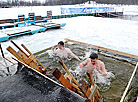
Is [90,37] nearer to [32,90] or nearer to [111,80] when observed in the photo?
[111,80]

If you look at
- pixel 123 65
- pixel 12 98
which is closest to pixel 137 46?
pixel 123 65

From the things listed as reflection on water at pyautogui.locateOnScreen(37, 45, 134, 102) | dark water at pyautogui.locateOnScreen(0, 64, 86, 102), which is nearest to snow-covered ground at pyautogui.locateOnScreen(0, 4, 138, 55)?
reflection on water at pyautogui.locateOnScreen(37, 45, 134, 102)

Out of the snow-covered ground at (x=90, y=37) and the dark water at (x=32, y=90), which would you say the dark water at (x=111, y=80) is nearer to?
the dark water at (x=32, y=90)

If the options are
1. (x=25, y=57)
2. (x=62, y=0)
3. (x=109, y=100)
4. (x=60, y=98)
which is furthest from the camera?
(x=62, y=0)

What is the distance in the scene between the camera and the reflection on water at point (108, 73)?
285 cm

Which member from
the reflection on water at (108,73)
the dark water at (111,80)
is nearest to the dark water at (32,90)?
the dark water at (111,80)

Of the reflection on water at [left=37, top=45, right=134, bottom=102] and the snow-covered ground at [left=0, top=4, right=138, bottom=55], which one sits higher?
the snow-covered ground at [left=0, top=4, right=138, bottom=55]

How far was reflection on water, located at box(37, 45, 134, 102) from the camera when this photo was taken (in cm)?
285

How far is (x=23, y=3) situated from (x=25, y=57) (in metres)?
28.0

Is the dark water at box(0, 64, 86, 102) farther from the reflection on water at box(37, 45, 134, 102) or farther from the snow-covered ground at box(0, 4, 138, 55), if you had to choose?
the snow-covered ground at box(0, 4, 138, 55)

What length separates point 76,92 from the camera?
2.23 metres

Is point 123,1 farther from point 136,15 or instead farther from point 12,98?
point 12,98

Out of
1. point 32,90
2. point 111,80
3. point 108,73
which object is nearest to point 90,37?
point 108,73

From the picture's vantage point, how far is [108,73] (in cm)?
355
